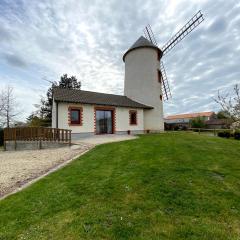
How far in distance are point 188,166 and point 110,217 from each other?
3.60 metres

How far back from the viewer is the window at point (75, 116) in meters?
17.4

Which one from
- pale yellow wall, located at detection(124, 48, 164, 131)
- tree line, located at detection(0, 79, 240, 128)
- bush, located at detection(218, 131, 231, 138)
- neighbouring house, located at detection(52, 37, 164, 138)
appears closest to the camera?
neighbouring house, located at detection(52, 37, 164, 138)

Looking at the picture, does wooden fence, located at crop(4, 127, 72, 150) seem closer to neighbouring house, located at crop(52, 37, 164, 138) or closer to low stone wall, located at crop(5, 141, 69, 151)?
low stone wall, located at crop(5, 141, 69, 151)

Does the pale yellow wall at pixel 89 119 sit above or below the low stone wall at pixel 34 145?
above

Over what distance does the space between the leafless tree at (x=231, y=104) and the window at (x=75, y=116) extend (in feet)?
41.3

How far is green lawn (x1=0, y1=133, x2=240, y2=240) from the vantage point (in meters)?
3.36

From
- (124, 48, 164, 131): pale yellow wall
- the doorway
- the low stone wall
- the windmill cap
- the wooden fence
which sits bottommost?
the low stone wall

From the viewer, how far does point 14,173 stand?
7.46 m

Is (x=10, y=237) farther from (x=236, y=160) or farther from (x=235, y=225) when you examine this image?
(x=236, y=160)

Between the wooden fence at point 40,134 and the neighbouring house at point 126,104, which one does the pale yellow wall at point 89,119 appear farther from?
the wooden fence at point 40,134

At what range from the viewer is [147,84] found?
2391 cm

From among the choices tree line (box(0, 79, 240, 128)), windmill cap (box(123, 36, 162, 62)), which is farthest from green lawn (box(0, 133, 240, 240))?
tree line (box(0, 79, 240, 128))

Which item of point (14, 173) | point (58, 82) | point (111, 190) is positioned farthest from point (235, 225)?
point (58, 82)

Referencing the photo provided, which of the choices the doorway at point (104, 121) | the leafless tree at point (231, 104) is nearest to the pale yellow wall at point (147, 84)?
the doorway at point (104, 121)
